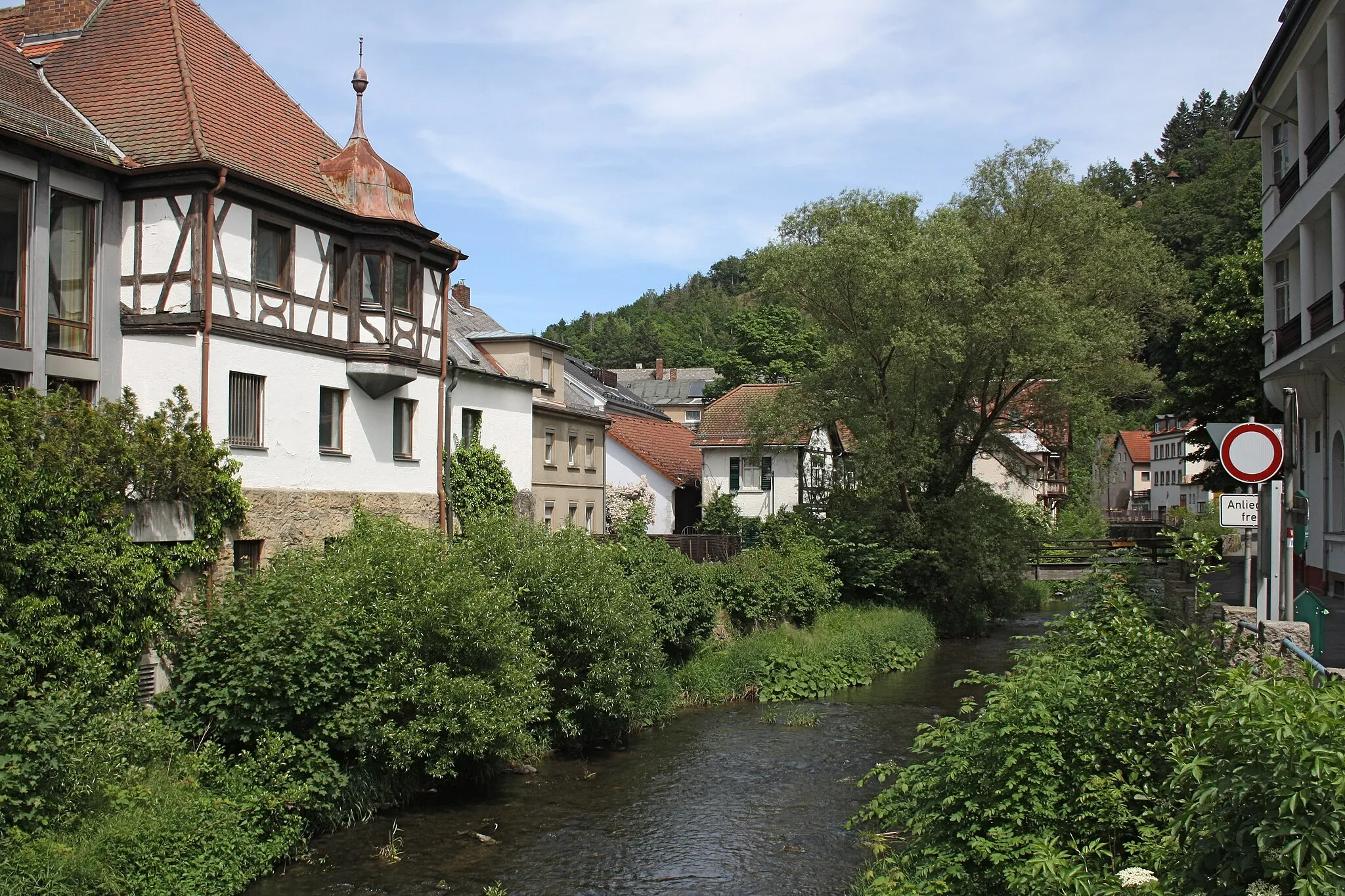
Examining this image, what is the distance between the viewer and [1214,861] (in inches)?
227

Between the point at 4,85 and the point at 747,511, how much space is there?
33.0m

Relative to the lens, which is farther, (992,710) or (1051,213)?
(1051,213)

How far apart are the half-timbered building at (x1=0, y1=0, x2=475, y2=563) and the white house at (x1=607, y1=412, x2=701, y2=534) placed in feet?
75.5

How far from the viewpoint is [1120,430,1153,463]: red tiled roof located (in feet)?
343

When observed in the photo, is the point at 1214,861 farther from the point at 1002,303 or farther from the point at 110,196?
the point at 1002,303

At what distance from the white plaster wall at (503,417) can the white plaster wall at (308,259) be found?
20.7 ft

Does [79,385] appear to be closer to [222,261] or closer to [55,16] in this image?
[222,261]

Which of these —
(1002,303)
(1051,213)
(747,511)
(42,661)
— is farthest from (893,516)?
(42,661)

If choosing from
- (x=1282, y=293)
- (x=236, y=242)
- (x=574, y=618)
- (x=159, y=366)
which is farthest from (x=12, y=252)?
(x=1282, y=293)

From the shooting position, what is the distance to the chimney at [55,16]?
21.3 m

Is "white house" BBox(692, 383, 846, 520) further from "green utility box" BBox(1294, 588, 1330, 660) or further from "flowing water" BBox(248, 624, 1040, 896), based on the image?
"green utility box" BBox(1294, 588, 1330, 660)

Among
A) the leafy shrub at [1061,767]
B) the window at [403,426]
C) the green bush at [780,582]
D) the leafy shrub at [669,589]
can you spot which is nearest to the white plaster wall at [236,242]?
the window at [403,426]

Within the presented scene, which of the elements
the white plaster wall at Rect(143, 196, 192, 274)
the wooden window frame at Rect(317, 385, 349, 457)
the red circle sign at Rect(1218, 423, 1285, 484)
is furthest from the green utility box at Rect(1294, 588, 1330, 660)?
the white plaster wall at Rect(143, 196, 192, 274)

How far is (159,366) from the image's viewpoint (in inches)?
717
